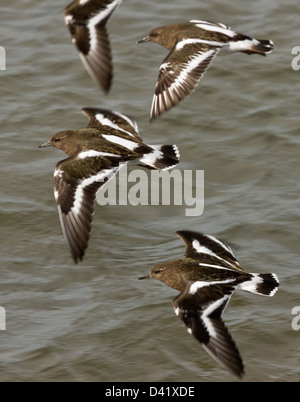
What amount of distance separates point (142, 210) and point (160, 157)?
158cm

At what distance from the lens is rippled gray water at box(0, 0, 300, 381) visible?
22.7ft

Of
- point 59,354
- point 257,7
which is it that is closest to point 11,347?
point 59,354

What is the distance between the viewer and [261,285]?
634cm

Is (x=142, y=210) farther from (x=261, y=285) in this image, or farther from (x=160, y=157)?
(x=261, y=285)

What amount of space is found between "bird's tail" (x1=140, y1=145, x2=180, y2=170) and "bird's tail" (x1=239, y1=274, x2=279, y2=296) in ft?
3.37

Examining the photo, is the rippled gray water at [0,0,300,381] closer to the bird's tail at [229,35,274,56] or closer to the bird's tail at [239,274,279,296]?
the bird's tail at [239,274,279,296]

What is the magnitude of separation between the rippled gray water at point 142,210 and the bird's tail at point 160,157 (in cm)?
102

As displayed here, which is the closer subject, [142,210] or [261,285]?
[261,285]

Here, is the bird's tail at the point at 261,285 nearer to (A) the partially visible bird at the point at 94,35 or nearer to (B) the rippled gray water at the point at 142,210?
(B) the rippled gray water at the point at 142,210

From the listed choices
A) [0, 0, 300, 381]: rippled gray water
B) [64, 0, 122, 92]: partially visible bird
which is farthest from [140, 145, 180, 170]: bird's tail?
[0, 0, 300, 381]: rippled gray water

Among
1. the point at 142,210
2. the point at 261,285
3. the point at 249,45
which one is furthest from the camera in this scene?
the point at 142,210

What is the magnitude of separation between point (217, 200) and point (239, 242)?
1.95 feet

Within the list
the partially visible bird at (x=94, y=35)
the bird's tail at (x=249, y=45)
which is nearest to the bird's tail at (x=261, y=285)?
the partially visible bird at (x=94, y=35)

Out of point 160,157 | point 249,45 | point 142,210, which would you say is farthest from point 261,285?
point 142,210
